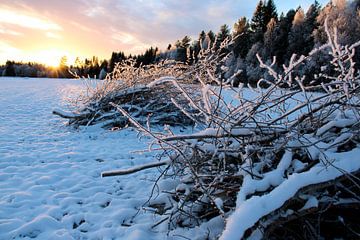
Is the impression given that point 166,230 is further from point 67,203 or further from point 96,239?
point 67,203

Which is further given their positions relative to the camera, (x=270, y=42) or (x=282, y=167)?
(x=270, y=42)

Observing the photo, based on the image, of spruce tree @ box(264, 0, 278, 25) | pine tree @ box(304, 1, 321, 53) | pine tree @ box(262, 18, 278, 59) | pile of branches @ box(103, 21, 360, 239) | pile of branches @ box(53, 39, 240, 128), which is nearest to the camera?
pile of branches @ box(103, 21, 360, 239)

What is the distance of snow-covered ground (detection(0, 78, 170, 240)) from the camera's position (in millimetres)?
2727

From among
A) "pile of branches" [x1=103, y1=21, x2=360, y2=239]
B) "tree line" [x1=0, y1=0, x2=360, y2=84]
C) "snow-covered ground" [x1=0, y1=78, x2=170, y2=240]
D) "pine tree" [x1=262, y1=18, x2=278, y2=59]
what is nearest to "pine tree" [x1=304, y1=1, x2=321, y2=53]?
"tree line" [x1=0, y1=0, x2=360, y2=84]

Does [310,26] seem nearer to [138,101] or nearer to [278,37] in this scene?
[278,37]

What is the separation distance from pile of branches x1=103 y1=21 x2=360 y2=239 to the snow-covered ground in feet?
1.80

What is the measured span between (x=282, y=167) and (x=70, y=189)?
2.51m

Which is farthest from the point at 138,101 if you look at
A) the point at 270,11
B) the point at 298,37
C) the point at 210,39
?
the point at 270,11

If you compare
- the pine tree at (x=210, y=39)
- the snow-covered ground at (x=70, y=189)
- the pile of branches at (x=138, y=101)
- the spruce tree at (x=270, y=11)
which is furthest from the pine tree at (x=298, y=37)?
the snow-covered ground at (x=70, y=189)

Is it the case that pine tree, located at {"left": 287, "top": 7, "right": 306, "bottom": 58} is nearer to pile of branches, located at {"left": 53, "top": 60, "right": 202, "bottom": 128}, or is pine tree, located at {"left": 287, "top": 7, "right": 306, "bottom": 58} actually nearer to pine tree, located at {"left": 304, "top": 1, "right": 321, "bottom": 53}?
pine tree, located at {"left": 304, "top": 1, "right": 321, "bottom": 53}

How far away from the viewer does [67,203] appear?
323 centimetres

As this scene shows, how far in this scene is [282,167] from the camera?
2.19 m

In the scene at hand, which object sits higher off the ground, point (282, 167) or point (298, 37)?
point (298, 37)

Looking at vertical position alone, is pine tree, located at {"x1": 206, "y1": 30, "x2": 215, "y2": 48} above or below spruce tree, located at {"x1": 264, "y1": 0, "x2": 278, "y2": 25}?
below
